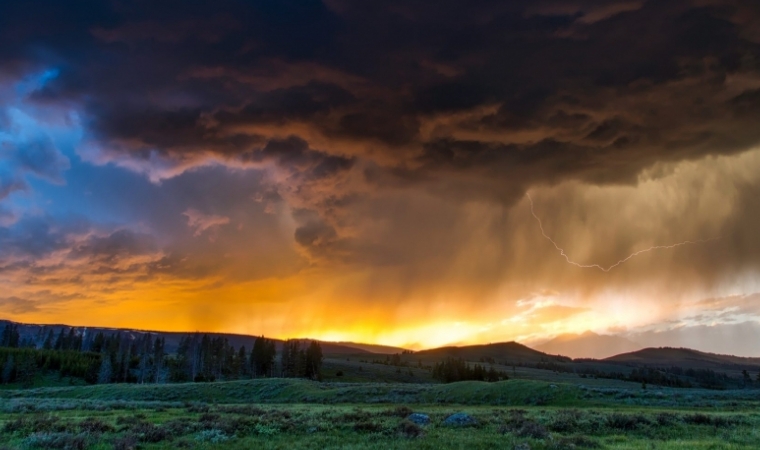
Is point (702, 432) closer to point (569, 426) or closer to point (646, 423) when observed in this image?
point (646, 423)

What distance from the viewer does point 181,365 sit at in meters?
159

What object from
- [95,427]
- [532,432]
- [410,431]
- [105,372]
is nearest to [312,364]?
[105,372]

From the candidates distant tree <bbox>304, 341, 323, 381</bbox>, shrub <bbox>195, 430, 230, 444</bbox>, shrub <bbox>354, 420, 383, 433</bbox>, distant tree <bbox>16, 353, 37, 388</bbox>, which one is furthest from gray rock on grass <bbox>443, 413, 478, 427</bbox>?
distant tree <bbox>16, 353, 37, 388</bbox>

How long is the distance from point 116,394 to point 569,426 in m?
74.3

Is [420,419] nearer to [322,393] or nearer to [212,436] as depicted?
[212,436]

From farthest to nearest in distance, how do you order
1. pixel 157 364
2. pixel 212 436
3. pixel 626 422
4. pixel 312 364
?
pixel 312 364, pixel 157 364, pixel 626 422, pixel 212 436

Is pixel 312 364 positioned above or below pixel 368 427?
below

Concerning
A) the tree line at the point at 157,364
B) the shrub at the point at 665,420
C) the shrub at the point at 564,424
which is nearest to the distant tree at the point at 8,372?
the tree line at the point at 157,364

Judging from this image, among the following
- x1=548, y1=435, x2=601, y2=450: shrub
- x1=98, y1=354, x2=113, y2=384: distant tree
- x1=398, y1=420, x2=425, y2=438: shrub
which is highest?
x1=548, y1=435, x2=601, y2=450: shrub

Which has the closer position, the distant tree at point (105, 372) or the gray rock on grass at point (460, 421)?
the gray rock on grass at point (460, 421)

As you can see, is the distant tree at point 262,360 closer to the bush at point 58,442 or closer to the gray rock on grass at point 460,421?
the gray rock on grass at point 460,421

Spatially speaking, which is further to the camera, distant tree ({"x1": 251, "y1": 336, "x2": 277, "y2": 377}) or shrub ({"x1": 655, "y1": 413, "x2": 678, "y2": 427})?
distant tree ({"x1": 251, "y1": 336, "x2": 277, "y2": 377})

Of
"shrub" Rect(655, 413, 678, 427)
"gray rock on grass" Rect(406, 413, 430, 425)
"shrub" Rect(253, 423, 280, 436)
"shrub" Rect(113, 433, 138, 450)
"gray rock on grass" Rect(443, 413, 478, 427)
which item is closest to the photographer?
"shrub" Rect(113, 433, 138, 450)

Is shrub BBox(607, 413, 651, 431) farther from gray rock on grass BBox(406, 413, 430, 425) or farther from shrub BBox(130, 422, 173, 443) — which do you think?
shrub BBox(130, 422, 173, 443)
